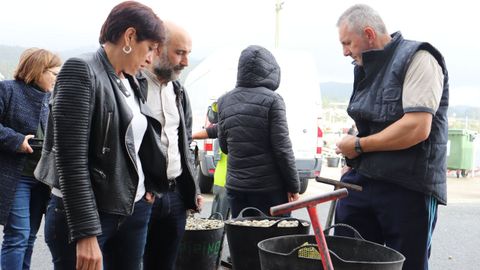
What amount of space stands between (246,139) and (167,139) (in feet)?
4.47

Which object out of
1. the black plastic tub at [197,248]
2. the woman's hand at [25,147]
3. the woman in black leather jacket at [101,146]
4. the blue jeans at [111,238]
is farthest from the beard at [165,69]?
the black plastic tub at [197,248]

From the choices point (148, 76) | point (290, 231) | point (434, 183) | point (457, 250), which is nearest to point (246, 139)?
point (290, 231)

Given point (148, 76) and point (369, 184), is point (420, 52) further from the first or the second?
point (148, 76)

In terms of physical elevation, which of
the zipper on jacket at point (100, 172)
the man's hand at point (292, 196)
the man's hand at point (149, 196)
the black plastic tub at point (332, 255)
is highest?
the zipper on jacket at point (100, 172)

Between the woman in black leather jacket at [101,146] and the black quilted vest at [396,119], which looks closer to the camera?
the woman in black leather jacket at [101,146]

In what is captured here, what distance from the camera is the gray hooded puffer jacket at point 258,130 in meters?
4.11

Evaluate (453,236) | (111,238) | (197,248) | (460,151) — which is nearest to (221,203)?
(197,248)

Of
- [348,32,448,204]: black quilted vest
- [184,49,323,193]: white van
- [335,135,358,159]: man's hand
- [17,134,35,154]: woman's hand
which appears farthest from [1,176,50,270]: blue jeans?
[184,49,323,193]: white van

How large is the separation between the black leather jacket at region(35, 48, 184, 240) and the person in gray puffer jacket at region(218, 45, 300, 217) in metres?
1.97

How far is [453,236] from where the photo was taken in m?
7.52

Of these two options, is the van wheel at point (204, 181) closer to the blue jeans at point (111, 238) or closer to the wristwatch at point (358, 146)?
the wristwatch at point (358, 146)

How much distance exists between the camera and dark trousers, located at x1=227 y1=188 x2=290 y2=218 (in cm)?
427

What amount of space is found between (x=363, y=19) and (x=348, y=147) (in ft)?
2.18

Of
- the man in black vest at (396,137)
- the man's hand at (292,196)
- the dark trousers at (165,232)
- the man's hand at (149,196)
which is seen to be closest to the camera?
the man's hand at (149,196)
